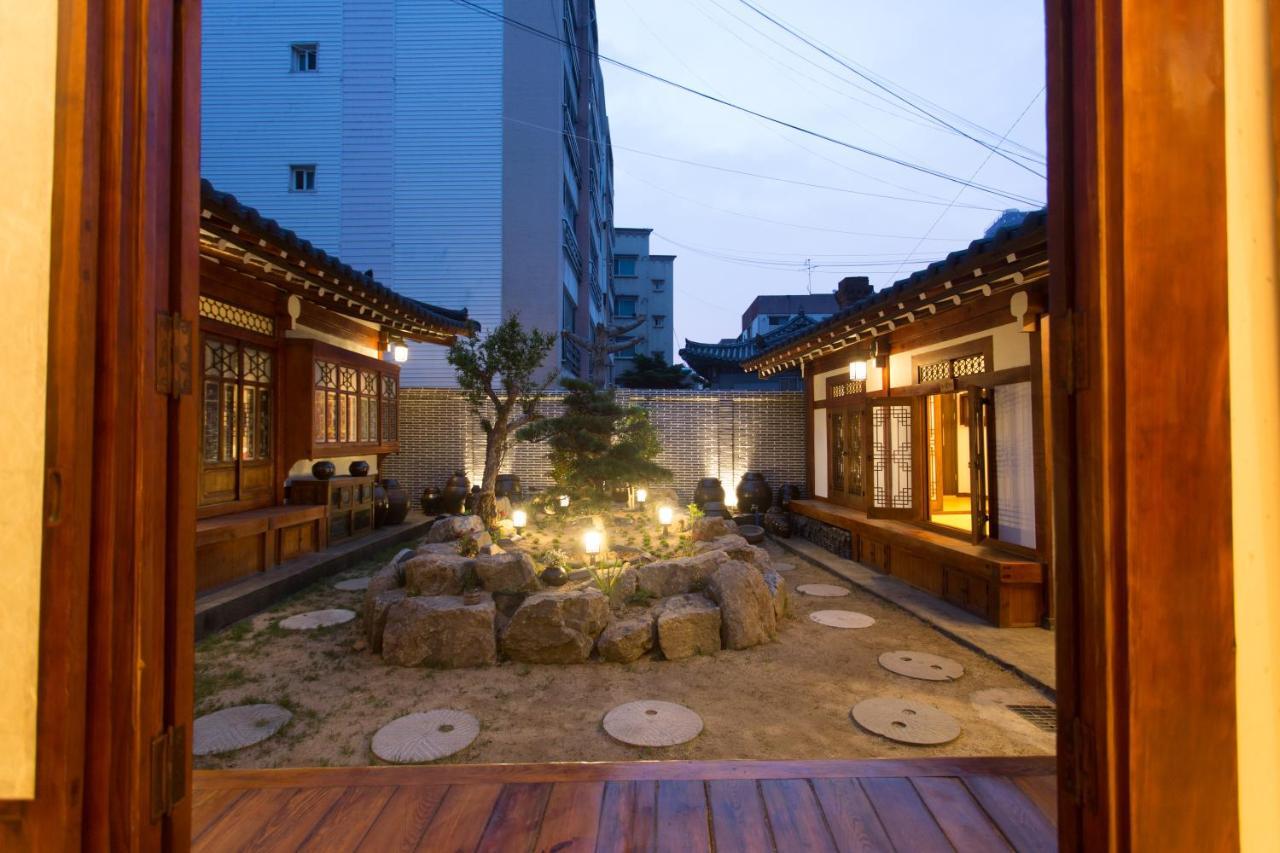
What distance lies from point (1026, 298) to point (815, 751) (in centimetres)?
423

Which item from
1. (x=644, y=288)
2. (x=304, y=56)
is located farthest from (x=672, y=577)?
(x=644, y=288)

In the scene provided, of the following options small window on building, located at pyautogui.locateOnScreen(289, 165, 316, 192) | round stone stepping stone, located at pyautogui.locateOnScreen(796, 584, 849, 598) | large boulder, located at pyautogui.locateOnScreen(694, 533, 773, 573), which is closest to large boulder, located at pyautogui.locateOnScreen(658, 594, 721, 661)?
large boulder, located at pyautogui.locateOnScreen(694, 533, 773, 573)

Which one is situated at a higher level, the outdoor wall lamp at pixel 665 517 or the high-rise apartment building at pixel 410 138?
the high-rise apartment building at pixel 410 138

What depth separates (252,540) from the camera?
20.4 feet

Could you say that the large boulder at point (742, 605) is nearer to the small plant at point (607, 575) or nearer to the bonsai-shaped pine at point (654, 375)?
the small plant at point (607, 575)

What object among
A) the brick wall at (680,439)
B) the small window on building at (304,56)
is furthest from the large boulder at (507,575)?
the small window on building at (304,56)

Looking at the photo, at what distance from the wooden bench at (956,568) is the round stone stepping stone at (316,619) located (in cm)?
583

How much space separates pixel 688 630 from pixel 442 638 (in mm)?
1908

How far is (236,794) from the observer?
196 centimetres
